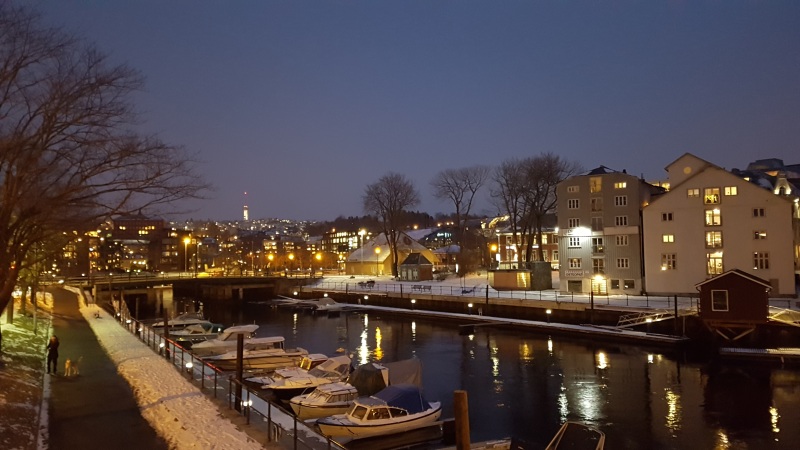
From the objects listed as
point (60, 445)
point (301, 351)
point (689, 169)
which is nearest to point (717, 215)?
point (689, 169)

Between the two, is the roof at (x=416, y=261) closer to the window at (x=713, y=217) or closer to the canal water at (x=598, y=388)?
the canal water at (x=598, y=388)

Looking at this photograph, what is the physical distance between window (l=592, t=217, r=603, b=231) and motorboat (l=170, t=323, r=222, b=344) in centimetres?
3823

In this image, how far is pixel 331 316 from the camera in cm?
6359

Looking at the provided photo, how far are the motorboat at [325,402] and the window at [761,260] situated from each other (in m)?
39.4

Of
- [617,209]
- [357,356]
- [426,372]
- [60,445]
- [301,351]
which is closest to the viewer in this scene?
[60,445]

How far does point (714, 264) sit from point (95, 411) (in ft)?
159

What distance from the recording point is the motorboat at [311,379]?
26.3m

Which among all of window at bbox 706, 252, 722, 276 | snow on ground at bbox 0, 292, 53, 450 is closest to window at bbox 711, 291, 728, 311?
window at bbox 706, 252, 722, 276

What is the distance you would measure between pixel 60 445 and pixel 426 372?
71.9 ft

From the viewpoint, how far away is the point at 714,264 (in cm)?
4812

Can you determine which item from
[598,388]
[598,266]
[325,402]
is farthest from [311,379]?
[598,266]

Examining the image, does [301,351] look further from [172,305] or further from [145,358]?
[172,305]

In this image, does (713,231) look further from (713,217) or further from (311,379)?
(311,379)

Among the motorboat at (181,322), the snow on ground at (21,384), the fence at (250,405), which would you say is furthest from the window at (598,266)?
the snow on ground at (21,384)
